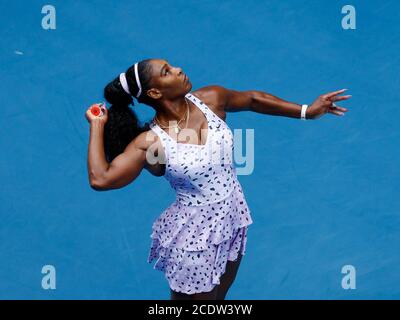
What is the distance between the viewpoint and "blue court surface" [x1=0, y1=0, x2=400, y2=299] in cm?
509

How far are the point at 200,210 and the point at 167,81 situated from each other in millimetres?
600

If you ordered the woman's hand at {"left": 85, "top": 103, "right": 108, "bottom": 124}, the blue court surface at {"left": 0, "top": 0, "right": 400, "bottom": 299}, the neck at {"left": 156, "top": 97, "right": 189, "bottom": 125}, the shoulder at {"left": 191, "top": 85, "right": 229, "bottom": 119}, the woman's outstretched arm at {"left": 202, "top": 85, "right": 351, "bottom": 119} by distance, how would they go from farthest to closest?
the blue court surface at {"left": 0, "top": 0, "right": 400, "bottom": 299}
the woman's outstretched arm at {"left": 202, "top": 85, "right": 351, "bottom": 119}
the shoulder at {"left": 191, "top": 85, "right": 229, "bottom": 119}
the neck at {"left": 156, "top": 97, "right": 189, "bottom": 125}
the woman's hand at {"left": 85, "top": 103, "right": 108, "bottom": 124}

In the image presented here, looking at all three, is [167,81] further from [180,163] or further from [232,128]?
[232,128]

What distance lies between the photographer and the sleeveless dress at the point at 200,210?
3686 mm

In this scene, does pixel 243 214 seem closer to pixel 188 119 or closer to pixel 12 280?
pixel 188 119

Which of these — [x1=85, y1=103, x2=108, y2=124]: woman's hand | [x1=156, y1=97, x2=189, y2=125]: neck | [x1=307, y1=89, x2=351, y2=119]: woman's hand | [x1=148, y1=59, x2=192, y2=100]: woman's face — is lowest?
[x1=85, y1=103, x2=108, y2=124]: woman's hand

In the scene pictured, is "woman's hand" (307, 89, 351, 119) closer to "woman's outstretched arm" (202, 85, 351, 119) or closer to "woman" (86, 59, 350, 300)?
"woman's outstretched arm" (202, 85, 351, 119)

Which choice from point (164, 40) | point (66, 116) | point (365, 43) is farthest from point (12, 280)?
point (365, 43)

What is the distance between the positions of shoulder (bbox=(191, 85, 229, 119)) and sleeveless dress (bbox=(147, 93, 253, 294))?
0.20 ft

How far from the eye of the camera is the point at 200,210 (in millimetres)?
→ 3787

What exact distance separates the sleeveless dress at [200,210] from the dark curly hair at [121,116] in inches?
4.1

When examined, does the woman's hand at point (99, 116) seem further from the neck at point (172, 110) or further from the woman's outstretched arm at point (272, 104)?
the woman's outstretched arm at point (272, 104)

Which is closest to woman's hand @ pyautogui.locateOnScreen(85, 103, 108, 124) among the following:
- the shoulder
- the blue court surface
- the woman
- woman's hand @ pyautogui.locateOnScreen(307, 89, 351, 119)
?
the woman

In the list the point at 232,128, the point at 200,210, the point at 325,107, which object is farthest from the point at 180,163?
the point at 232,128
